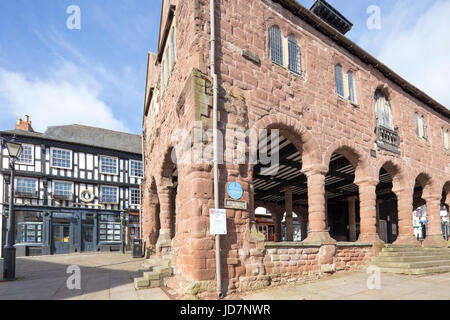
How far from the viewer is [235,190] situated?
652 centimetres

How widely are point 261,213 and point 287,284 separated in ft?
72.4

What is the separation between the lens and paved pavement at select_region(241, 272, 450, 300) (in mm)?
5641

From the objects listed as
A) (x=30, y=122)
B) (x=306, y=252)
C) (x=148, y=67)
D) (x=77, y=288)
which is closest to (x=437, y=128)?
(x=306, y=252)

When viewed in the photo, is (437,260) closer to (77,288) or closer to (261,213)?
(77,288)

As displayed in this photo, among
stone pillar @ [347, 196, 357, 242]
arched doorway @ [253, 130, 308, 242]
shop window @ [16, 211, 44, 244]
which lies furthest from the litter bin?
stone pillar @ [347, 196, 357, 242]

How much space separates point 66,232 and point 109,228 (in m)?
2.93

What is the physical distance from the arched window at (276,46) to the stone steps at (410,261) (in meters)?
6.42

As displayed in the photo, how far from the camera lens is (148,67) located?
15.8 meters

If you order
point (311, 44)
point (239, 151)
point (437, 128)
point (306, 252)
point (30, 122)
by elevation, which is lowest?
point (306, 252)

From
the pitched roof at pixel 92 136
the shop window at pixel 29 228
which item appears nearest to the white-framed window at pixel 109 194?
the pitched roof at pixel 92 136

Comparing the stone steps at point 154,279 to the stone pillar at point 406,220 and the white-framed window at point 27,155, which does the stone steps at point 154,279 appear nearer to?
the stone pillar at point 406,220

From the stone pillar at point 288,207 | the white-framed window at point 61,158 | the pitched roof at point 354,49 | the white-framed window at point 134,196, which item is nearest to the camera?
the pitched roof at point 354,49

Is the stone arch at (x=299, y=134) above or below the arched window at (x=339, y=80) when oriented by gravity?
below

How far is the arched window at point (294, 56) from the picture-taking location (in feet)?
29.3
